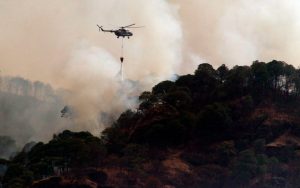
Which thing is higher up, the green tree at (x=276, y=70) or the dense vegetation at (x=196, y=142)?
the green tree at (x=276, y=70)

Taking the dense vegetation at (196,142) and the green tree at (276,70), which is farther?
the green tree at (276,70)

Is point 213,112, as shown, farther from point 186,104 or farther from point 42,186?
point 42,186

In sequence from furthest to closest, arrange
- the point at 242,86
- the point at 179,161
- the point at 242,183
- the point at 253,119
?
the point at 242,86
the point at 253,119
the point at 179,161
the point at 242,183

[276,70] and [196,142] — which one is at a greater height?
[276,70]

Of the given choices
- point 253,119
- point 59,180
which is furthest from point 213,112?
point 59,180

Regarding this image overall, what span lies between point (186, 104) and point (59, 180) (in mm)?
47283

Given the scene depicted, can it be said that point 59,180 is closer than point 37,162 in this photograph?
Yes

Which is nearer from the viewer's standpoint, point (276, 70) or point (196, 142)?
point (196, 142)

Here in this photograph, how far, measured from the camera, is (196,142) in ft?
513

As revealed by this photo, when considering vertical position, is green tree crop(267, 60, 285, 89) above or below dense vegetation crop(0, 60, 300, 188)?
above

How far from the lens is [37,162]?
150 metres

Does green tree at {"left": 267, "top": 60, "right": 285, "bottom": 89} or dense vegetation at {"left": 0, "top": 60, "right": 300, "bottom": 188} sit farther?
green tree at {"left": 267, "top": 60, "right": 285, "bottom": 89}

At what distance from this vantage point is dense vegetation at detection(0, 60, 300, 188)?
13188 cm

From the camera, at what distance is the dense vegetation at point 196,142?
132 meters
